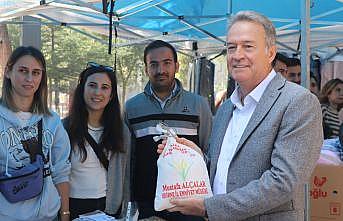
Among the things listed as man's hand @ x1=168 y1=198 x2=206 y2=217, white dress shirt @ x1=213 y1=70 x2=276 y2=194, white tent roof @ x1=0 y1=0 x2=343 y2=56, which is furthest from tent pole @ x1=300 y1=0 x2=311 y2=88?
white tent roof @ x1=0 y1=0 x2=343 y2=56

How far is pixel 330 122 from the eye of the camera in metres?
4.32

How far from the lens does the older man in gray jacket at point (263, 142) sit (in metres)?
1.53

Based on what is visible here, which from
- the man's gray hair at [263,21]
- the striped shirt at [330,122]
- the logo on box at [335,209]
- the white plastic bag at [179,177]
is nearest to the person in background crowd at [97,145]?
the white plastic bag at [179,177]

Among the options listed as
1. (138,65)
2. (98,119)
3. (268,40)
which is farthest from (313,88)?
(138,65)

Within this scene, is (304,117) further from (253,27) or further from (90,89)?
(90,89)

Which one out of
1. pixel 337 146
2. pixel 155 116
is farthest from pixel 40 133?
pixel 337 146

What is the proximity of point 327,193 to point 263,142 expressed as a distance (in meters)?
1.18

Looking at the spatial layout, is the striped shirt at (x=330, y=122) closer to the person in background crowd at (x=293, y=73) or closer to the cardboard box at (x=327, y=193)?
the person in background crowd at (x=293, y=73)

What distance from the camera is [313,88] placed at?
15.3ft

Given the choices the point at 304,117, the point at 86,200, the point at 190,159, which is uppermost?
the point at 304,117

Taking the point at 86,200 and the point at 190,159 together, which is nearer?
the point at 190,159

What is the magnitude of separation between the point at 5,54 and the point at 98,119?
8.04 meters

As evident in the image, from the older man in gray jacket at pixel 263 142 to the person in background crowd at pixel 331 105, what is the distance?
8.95 feet

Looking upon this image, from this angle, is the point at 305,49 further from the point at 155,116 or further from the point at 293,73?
the point at 293,73
